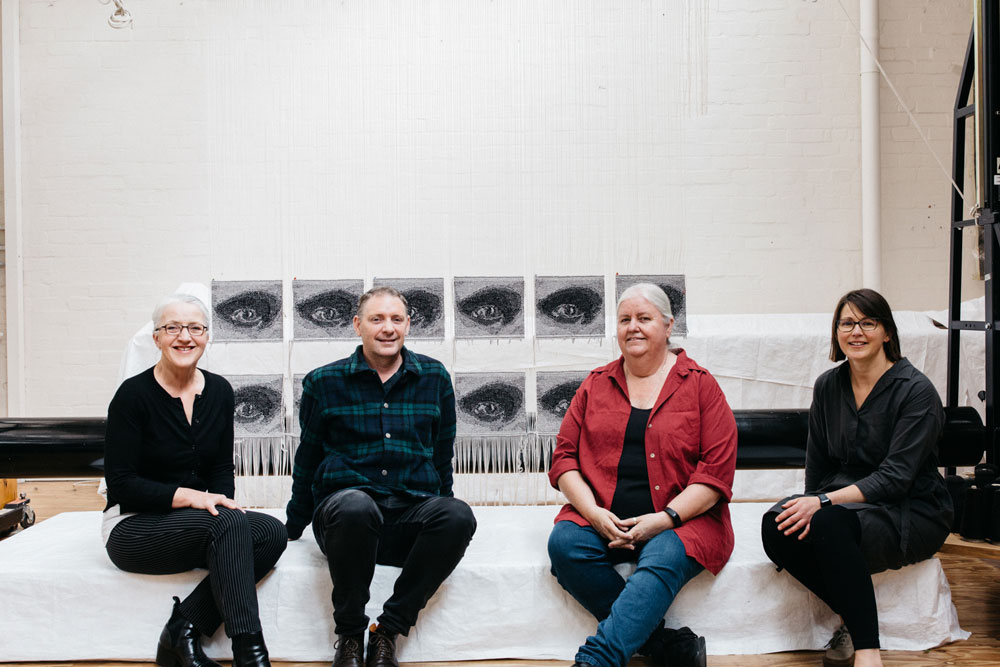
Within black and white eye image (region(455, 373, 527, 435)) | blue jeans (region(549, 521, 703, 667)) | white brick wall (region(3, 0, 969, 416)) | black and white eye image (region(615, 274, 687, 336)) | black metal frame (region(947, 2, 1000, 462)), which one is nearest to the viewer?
blue jeans (region(549, 521, 703, 667))

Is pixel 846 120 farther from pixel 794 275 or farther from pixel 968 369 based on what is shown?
pixel 968 369

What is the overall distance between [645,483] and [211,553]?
1153mm

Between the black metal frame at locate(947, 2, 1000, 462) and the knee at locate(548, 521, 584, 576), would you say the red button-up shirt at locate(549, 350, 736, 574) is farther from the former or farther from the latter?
the black metal frame at locate(947, 2, 1000, 462)

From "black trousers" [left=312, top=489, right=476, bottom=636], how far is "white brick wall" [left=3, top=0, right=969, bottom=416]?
7.94ft

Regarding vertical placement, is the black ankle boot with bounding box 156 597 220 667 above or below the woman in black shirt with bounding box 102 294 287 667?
below

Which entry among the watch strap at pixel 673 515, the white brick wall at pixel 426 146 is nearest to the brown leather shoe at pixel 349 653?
the watch strap at pixel 673 515

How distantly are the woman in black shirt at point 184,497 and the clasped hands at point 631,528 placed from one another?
90 cm

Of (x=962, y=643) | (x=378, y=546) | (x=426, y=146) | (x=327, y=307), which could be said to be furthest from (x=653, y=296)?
(x=426, y=146)

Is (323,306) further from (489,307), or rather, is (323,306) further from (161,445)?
(161,445)

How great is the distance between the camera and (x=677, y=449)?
83.4 inches

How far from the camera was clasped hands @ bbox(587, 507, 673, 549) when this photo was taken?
204 centimetres

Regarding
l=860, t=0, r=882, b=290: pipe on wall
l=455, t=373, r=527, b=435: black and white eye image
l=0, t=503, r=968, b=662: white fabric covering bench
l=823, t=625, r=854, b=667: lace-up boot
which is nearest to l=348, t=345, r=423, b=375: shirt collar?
l=0, t=503, r=968, b=662: white fabric covering bench

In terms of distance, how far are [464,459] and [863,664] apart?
1.71 meters

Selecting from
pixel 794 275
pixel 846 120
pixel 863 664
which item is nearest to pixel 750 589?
pixel 863 664
